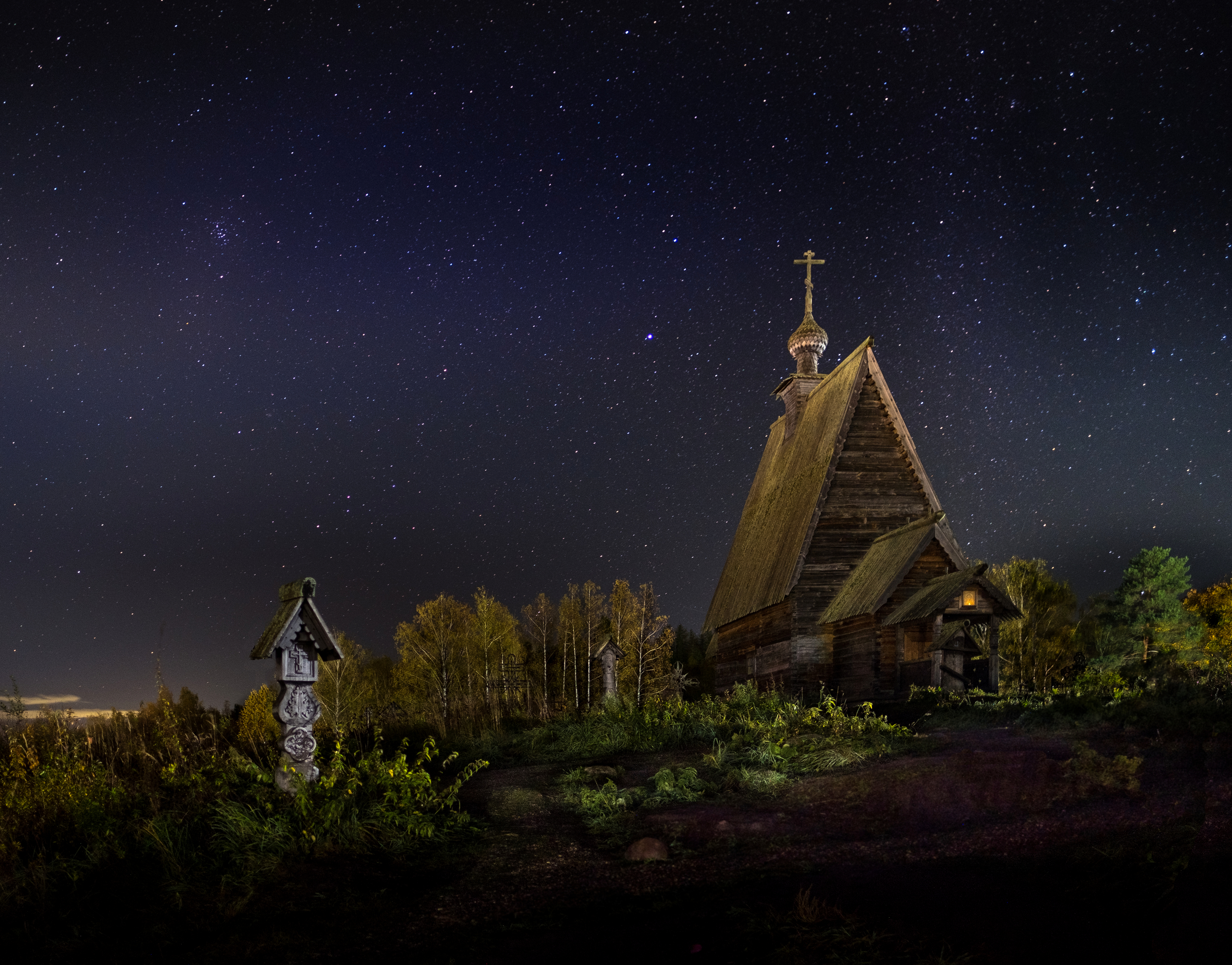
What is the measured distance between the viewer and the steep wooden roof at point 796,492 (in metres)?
22.0

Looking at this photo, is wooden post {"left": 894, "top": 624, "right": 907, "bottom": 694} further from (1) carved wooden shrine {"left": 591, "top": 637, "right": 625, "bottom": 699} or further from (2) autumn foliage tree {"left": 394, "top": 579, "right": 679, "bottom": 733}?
(2) autumn foliage tree {"left": 394, "top": 579, "right": 679, "bottom": 733}

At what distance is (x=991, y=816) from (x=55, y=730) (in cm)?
1156

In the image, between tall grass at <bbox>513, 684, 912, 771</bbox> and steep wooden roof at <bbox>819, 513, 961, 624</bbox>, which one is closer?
tall grass at <bbox>513, 684, 912, 771</bbox>

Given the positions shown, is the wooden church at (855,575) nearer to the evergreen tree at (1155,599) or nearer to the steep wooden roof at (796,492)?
the steep wooden roof at (796,492)

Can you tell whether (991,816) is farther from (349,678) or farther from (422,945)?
(349,678)

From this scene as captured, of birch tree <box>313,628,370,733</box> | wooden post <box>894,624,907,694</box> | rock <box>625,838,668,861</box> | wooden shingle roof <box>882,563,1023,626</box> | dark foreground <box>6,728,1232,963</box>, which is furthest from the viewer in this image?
birch tree <box>313,628,370,733</box>

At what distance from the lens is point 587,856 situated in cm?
761

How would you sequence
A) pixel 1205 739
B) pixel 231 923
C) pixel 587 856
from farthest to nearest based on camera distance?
pixel 1205 739
pixel 587 856
pixel 231 923

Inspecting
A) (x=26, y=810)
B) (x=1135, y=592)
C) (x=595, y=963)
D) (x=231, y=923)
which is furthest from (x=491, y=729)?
(x=1135, y=592)

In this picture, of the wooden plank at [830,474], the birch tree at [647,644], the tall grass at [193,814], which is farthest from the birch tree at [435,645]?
the tall grass at [193,814]

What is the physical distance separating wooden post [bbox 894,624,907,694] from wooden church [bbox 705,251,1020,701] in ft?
0.10

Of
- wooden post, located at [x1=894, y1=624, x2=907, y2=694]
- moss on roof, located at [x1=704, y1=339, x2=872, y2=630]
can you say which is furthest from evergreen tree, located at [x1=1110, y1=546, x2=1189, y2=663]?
wooden post, located at [x1=894, y1=624, x2=907, y2=694]

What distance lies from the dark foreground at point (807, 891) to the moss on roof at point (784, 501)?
13341 mm

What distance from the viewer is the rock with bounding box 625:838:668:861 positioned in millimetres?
7391
